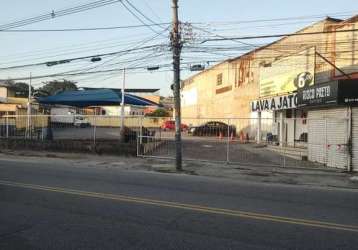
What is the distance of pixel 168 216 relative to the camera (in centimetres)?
912

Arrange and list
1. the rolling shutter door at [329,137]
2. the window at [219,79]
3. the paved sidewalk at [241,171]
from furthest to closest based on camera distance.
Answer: the window at [219,79] < the rolling shutter door at [329,137] < the paved sidewalk at [241,171]

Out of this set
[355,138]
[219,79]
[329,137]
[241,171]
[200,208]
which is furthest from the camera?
[219,79]

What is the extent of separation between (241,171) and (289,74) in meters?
12.0

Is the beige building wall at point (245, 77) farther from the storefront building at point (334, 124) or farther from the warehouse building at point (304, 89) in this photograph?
the storefront building at point (334, 124)

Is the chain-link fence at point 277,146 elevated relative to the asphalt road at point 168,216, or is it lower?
elevated

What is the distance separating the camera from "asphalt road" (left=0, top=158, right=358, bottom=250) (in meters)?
7.24

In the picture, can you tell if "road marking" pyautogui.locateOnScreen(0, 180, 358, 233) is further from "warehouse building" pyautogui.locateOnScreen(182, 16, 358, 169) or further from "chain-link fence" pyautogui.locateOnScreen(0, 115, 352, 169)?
"warehouse building" pyautogui.locateOnScreen(182, 16, 358, 169)

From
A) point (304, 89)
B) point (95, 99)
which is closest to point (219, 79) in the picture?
point (95, 99)

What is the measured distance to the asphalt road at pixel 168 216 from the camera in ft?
23.7

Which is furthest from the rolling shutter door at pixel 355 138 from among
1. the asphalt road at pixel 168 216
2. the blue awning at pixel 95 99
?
the blue awning at pixel 95 99

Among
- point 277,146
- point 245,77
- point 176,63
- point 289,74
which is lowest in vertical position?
point 277,146

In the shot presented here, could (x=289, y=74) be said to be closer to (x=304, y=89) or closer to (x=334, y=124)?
(x=304, y=89)

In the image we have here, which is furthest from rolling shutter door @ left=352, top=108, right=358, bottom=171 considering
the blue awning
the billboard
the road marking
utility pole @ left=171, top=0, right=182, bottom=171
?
the blue awning

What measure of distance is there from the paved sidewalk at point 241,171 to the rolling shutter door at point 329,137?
0.74 metres
